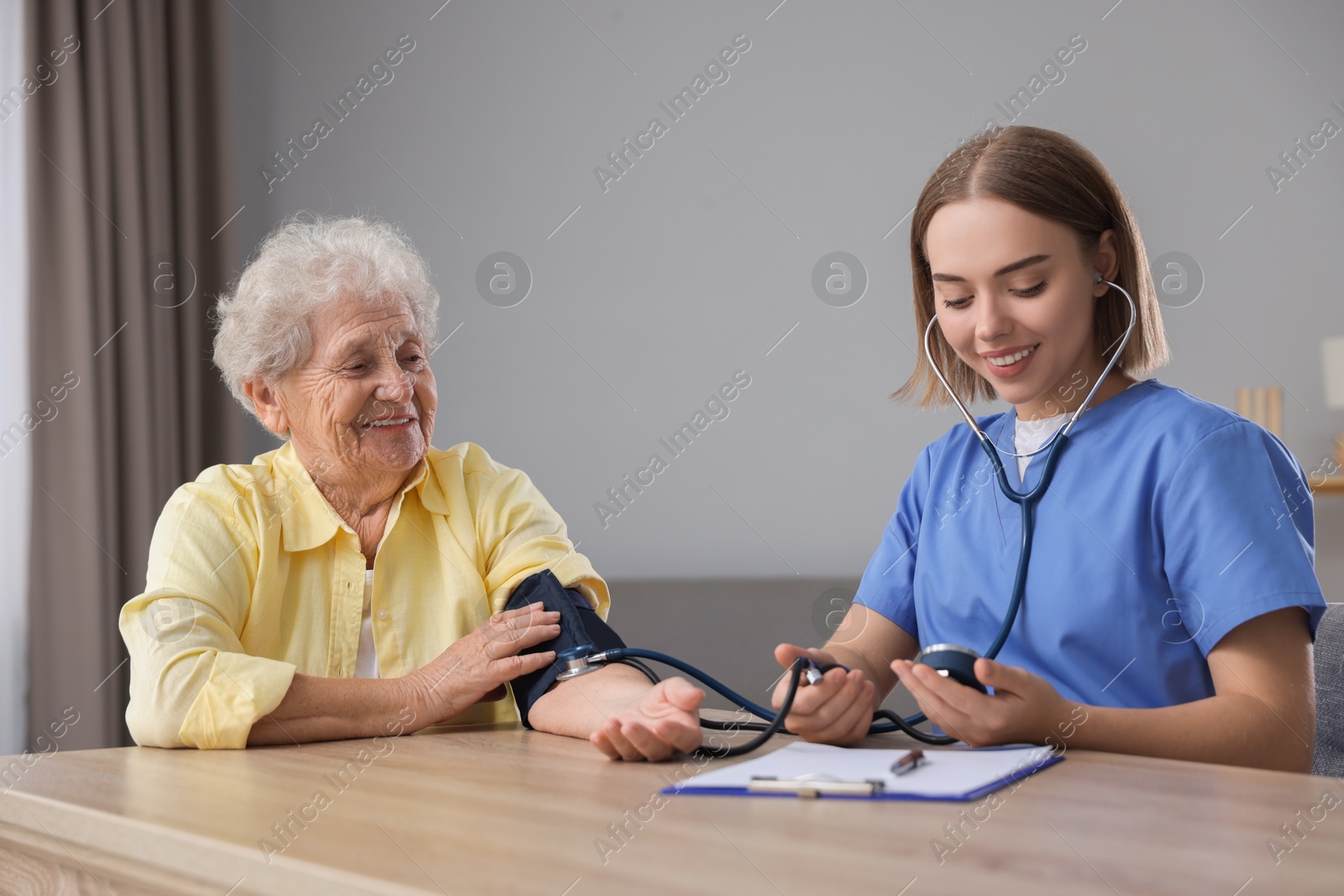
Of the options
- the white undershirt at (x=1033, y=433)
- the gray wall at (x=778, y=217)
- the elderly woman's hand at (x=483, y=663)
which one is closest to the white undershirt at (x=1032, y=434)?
the white undershirt at (x=1033, y=433)

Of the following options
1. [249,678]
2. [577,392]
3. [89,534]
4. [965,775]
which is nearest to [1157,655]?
[965,775]

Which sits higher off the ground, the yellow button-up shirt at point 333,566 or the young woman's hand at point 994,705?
the yellow button-up shirt at point 333,566

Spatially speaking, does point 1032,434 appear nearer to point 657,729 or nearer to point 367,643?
→ point 657,729

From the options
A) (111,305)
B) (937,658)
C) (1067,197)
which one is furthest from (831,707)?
(111,305)

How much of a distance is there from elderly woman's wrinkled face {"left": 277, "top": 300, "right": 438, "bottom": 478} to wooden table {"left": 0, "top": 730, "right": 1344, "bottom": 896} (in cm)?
54

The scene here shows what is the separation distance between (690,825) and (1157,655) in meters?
0.58

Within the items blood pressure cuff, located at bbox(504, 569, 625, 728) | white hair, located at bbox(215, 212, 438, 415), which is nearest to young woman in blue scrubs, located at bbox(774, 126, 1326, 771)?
blood pressure cuff, located at bbox(504, 569, 625, 728)

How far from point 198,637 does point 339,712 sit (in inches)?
6.8

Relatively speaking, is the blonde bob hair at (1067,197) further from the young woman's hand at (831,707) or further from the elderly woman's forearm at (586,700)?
the elderly woman's forearm at (586,700)

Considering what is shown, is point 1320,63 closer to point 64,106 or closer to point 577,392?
point 577,392

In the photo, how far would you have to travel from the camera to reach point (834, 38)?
109 inches

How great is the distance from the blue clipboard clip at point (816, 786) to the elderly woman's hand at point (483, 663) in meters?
0.49

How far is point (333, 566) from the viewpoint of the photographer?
1.40 meters

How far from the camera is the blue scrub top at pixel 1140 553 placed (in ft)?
3.22
